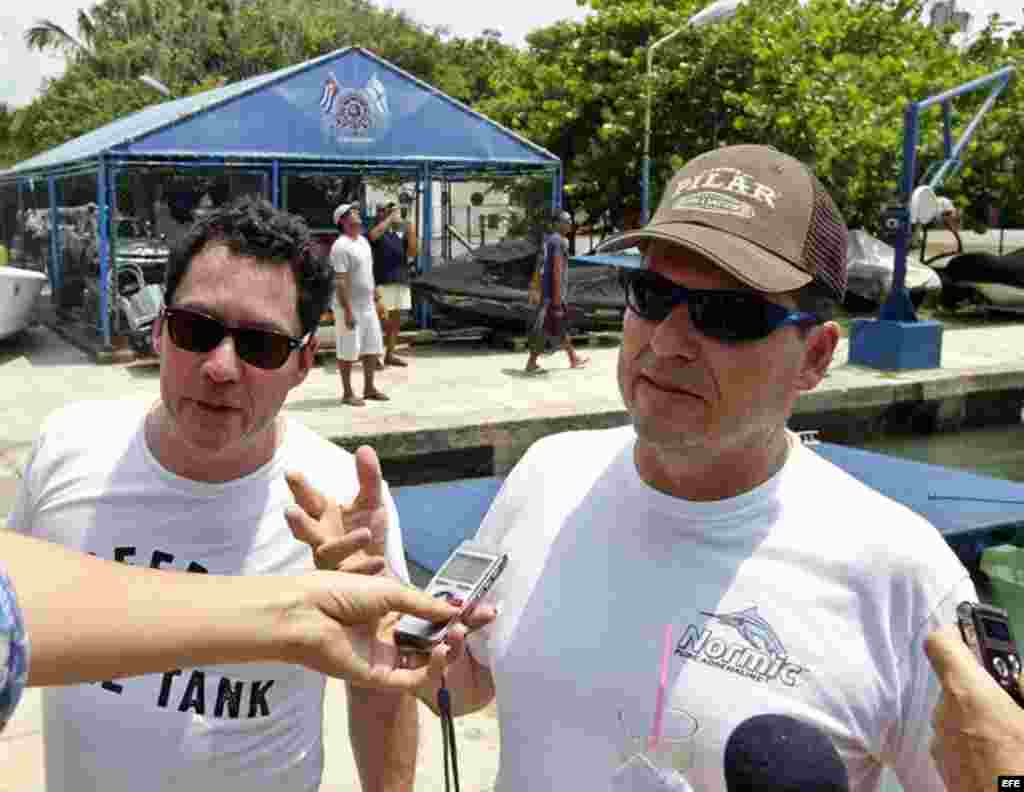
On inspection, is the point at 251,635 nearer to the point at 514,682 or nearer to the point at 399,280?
the point at 514,682

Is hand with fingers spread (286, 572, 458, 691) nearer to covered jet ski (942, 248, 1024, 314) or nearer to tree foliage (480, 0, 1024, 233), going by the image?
tree foliage (480, 0, 1024, 233)

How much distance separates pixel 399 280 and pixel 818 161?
7.79 metres

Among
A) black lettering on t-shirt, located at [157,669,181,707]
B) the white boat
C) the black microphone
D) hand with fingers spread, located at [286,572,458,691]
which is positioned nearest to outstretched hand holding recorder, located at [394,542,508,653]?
hand with fingers spread, located at [286,572,458,691]

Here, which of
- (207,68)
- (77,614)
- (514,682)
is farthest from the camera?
(207,68)

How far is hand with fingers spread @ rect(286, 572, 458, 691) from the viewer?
1505mm

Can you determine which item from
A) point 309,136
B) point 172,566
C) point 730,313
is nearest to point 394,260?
point 309,136

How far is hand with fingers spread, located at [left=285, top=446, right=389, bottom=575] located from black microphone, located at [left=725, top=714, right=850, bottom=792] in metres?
0.70

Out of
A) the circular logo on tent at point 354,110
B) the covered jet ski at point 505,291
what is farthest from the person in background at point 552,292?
the circular logo on tent at point 354,110

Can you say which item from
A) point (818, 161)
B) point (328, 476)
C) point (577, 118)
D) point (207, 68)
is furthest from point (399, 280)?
point (207, 68)

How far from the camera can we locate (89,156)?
11.7m

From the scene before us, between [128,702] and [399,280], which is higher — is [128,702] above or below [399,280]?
above

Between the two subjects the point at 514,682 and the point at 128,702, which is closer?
the point at 514,682

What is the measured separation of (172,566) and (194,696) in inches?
10.5

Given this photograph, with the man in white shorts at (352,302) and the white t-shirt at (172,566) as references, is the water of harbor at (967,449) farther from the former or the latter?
the white t-shirt at (172,566)
